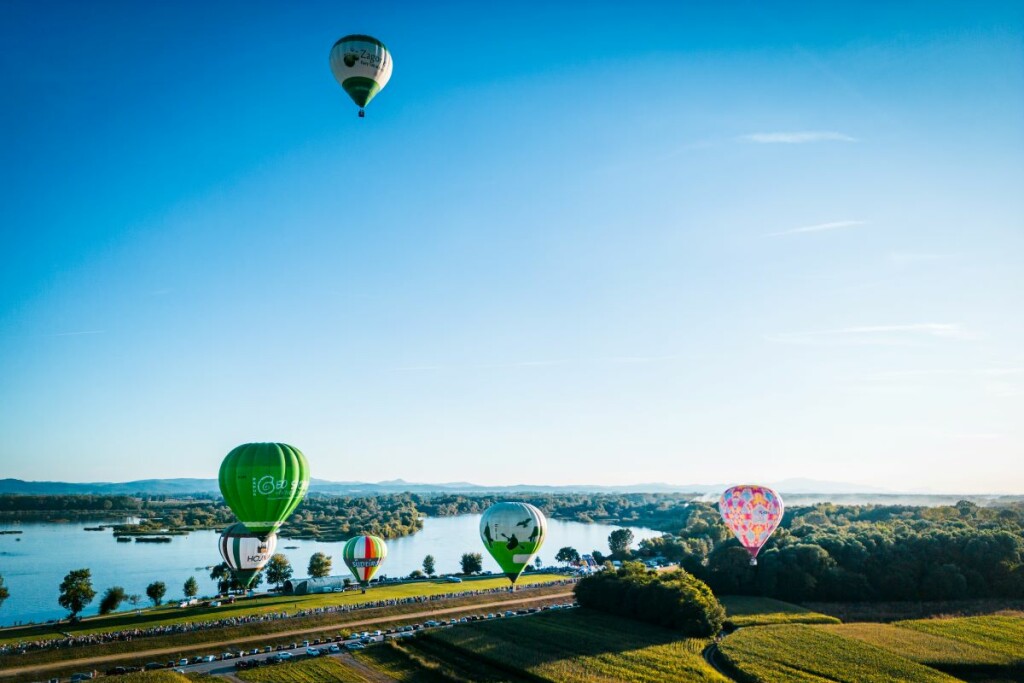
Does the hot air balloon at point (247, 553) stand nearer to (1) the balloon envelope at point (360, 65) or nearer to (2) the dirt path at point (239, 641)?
(2) the dirt path at point (239, 641)

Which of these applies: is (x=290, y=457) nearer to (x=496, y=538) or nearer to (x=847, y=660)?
(x=496, y=538)

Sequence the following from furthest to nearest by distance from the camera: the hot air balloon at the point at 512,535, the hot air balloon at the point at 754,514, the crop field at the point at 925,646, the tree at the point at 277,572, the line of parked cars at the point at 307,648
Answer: the tree at the point at 277,572 < the hot air balloon at the point at 754,514 < the hot air balloon at the point at 512,535 < the crop field at the point at 925,646 < the line of parked cars at the point at 307,648

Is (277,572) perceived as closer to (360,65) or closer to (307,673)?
(307,673)

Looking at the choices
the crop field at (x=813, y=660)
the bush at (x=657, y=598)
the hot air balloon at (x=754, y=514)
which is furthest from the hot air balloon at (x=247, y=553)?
the hot air balloon at (x=754, y=514)

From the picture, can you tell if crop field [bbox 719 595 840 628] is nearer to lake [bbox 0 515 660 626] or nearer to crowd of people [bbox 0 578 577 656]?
crowd of people [bbox 0 578 577 656]

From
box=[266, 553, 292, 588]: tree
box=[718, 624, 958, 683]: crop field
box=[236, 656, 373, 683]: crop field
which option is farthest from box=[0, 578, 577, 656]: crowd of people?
box=[718, 624, 958, 683]: crop field

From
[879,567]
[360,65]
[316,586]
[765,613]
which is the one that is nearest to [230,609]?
[316,586]

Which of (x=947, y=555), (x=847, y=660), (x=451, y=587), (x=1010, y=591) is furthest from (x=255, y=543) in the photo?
(x=1010, y=591)
